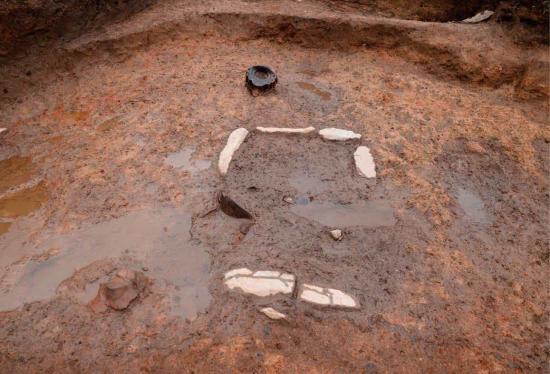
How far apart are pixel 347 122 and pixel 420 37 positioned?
181cm

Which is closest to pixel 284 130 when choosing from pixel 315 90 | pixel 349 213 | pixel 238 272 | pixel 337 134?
pixel 337 134

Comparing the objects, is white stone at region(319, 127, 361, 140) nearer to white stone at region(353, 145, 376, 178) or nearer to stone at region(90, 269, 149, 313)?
white stone at region(353, 145, 376, 178)

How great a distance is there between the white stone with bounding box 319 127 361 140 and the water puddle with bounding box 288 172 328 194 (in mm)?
550

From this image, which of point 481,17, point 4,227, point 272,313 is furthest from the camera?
point 481,17

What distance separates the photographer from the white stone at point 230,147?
3.59m

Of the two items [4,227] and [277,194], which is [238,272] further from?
[4,227]

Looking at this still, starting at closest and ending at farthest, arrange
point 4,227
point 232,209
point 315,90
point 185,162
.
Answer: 1. point 4,227
2. point 232,209
3. point 185,162
4. point 315,90

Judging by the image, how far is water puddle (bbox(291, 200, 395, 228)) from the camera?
326 cm

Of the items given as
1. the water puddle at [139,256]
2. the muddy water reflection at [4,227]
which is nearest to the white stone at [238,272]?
the water puddle at [139,256]

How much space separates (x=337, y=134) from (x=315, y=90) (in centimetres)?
94

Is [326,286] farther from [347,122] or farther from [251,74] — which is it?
[251,74]

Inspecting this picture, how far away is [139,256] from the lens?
292 centimetres

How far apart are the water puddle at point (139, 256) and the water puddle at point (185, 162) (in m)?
0.51

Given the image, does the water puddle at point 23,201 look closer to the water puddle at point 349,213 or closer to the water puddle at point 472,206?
the water puddle at point 349,213
